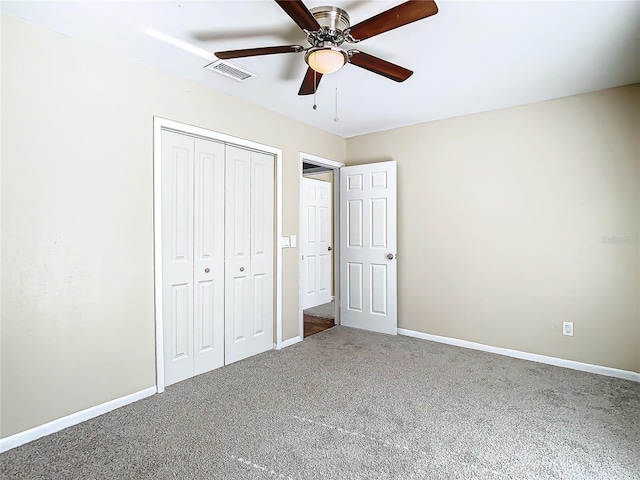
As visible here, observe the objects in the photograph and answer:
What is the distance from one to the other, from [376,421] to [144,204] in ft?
Answer: 7.33

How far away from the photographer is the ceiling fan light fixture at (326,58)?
2002 mm

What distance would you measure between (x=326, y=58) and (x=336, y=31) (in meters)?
0.15

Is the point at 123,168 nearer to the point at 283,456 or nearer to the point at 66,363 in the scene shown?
the point at 66,363

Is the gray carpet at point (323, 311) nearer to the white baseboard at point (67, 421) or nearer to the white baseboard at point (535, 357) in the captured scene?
the white baseboard at point (535, 357)

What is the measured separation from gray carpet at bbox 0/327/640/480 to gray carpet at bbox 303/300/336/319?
1927mm

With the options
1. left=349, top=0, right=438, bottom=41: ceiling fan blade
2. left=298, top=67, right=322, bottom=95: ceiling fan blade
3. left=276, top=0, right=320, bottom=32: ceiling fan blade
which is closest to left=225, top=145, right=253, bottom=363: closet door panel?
left=298, top=67, right=322, bottom=95: ceiling fan blade

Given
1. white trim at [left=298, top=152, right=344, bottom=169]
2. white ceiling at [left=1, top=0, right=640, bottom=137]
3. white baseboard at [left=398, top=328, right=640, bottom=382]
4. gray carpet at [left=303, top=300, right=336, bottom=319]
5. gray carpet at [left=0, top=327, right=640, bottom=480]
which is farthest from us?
gray carpet at [left=303, top=300, right=336, bottom=319]

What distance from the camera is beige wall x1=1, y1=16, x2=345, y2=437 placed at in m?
2.06

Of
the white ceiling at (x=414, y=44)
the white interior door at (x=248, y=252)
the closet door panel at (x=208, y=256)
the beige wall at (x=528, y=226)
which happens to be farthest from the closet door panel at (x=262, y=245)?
the beige wall at (x=528, y=226)

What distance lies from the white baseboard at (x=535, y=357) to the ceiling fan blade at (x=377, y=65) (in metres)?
2.79

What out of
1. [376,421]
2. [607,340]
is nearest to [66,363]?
[376,421]

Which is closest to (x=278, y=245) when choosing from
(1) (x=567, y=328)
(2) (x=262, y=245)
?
(2) (x=262, y=245)

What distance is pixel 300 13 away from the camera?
1.67m

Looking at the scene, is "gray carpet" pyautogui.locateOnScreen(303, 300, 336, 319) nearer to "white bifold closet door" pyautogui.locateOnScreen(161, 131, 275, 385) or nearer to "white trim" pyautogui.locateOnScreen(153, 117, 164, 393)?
"white bifold closet door" pyautogui.locateOnScreen(161, 131, 275, 385)
